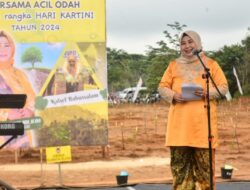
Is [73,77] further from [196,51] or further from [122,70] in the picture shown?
→ [122,70]

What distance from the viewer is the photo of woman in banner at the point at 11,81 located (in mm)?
10031

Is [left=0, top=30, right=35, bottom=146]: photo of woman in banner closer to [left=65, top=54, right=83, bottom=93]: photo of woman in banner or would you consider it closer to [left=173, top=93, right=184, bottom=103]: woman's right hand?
[left=65, top=54, right=83, bottom=93]: photo of woman in banner

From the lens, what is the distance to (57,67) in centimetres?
1031

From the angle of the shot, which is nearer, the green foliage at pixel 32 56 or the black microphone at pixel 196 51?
the black microphone at pixel 196 51

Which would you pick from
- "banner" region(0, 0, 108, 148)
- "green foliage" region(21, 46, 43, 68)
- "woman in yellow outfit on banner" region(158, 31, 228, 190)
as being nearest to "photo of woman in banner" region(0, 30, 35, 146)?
"banner" region(0, 0, 108, 148)

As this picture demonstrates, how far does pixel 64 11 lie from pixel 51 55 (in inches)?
30.2

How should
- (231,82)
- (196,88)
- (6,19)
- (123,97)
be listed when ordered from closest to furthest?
(196,88), (6,19), (231,82), (123,97)

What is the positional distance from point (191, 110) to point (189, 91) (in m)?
0.17

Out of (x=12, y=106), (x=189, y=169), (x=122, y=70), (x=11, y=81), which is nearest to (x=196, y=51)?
(x=189, y=169)

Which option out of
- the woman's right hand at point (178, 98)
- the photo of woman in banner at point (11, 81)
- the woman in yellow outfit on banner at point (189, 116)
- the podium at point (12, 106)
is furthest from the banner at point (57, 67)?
the podium at point (12, 106)

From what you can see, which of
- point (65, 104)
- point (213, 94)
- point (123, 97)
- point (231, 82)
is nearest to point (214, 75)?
point (213, 94)

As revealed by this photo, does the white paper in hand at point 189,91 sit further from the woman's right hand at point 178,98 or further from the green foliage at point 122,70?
the green foliage at point 122,70

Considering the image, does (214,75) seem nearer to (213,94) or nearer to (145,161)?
(213,94)

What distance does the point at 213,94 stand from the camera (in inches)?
193
